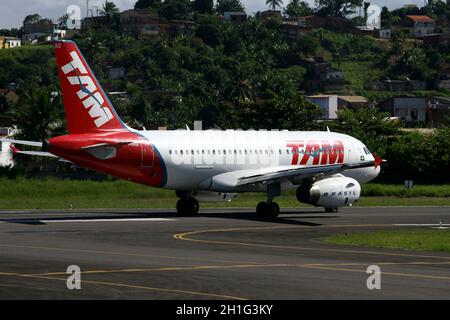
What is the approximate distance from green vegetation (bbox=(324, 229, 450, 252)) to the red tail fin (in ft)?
46.1

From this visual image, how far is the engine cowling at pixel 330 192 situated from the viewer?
59531 mm

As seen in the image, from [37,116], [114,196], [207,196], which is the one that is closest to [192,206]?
[207,196]

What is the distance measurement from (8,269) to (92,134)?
878 inches

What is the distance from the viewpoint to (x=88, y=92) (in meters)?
56.8

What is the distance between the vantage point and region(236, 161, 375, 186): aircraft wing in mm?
58156

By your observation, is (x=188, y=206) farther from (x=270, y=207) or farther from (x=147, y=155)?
(x=147, y=155)

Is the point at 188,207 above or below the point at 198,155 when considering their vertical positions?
below

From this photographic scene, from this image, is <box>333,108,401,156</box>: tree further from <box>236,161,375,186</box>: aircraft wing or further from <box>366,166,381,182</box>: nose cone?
<box>236,161,375,186</box>: aircraft wing

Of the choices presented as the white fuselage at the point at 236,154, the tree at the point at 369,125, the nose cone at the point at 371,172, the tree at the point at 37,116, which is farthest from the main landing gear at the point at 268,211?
the tree at the point at 37,116

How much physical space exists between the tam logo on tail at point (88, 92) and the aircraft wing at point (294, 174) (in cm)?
827

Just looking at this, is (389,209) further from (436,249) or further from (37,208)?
(436,249)

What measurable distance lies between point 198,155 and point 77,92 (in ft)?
25.1

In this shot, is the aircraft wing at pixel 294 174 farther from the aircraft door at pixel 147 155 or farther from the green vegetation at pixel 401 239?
the green vegetation at pixel 401 239
